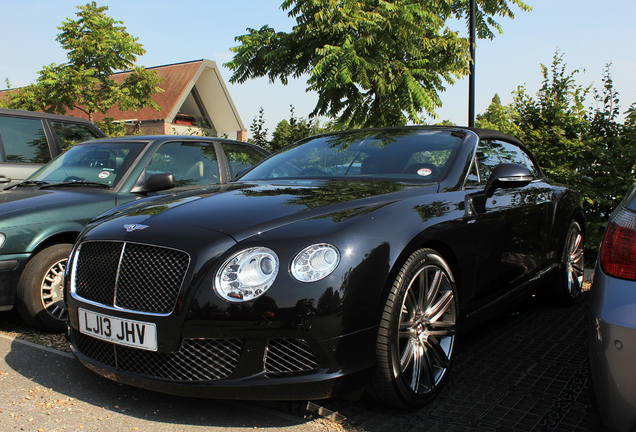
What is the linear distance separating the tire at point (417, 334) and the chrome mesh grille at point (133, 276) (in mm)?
981

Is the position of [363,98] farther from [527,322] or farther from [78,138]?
[527,322]

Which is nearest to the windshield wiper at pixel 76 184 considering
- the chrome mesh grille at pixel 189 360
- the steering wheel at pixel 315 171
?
the steering wheel at pixel 315 171

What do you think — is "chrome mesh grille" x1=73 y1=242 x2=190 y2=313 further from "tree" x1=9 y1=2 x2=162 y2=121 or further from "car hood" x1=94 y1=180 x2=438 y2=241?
"tree" x1=9 y1=2 x2=162 y2=121

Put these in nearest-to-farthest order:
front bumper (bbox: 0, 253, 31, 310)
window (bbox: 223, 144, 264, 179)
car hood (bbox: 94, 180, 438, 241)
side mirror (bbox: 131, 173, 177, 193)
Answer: car hood (bbox: 94, 180, 438, 241) → front bumper (bbox: 0, 253, 31, 310) → side mirror (bbox: 131, 173, 177, 193) → window (bbox: 223, 144, 264, 179)

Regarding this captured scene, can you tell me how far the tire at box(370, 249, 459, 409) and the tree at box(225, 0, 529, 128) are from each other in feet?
25.4

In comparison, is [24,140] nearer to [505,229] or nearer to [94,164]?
[94,164]

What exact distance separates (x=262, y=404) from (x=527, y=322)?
267 centimetres

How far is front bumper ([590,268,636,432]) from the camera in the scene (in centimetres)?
197

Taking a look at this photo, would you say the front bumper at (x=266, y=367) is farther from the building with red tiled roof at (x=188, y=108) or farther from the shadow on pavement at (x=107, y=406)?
the building with red tiled roof at (x=188, y=108)

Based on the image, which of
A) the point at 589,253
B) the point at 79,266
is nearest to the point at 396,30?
the point at 589,253

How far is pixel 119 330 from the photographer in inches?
109

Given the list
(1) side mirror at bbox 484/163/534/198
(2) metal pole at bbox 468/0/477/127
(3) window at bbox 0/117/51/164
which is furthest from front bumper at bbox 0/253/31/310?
(2) metal pole at bbox 468/0/477/127

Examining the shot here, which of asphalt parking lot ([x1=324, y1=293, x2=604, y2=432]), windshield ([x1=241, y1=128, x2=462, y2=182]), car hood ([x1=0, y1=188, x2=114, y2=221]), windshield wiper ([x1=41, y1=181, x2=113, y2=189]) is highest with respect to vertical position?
windshield ([x1=241, y1=128, x2=462, y2=182])

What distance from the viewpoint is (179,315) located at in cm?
257
